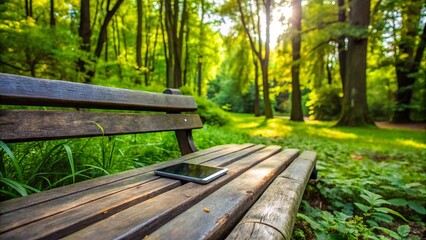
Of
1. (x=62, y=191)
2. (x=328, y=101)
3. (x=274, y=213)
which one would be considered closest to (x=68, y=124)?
(x=62, y=191)

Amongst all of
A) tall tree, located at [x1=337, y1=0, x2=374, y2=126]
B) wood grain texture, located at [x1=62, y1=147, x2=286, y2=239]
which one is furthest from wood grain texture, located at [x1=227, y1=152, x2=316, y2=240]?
tall tree, located at [x1=337, y1=0, x2=374, y2=126]

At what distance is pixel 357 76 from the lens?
31.9 ft

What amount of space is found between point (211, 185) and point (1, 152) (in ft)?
3.84

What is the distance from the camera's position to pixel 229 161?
6.02 ft

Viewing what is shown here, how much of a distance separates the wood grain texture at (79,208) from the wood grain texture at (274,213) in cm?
43

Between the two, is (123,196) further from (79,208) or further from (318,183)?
(318,183)

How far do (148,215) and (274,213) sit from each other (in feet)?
1.69

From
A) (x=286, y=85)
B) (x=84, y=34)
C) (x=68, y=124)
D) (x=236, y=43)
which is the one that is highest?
(x=236, y=43)

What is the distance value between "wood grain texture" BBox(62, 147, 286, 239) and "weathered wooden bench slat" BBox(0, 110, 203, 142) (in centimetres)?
61

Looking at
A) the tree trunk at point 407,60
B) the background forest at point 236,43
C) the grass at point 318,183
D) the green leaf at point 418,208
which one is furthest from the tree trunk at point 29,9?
the tree trunk at point 407,60

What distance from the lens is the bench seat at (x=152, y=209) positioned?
29.6 inches

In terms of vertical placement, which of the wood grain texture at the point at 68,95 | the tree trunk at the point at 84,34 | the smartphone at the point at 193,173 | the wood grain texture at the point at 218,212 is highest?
the tree trunk at the point at 84,34

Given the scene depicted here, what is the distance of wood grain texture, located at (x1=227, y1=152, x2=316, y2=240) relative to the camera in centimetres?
83

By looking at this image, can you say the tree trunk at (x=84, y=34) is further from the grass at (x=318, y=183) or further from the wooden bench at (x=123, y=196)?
the wooden bench at (x=123, y=196)
